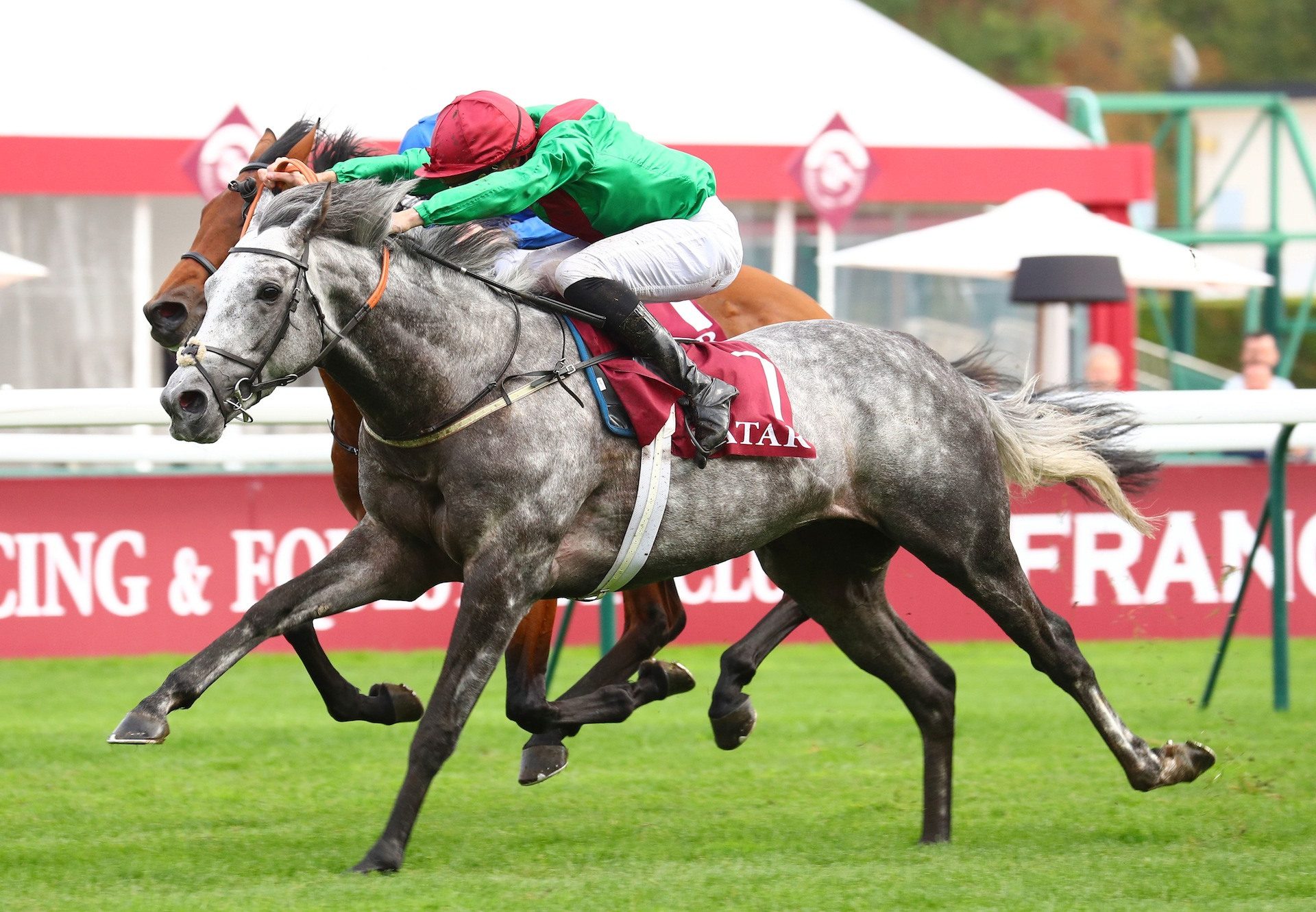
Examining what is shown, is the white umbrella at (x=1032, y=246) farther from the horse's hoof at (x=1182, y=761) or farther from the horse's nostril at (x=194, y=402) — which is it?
the horse's nostril at (x=194, y=402)

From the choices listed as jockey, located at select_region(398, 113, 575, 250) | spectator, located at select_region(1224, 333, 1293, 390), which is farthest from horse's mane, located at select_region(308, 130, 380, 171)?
spectator, located at select_region(1224, 333, 1293, 390)

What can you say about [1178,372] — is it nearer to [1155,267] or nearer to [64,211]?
[1155,267]

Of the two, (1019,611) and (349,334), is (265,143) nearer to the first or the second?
(349,334)

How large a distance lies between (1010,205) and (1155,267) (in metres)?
0.88

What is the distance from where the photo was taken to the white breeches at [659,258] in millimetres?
4535

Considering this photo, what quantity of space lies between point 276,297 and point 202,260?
1.05m

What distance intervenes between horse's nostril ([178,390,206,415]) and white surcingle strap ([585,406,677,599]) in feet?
3.58

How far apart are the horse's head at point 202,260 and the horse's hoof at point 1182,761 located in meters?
2.73

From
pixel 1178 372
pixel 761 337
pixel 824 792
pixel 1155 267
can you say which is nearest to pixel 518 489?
pixel 761 337

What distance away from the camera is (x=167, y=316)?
4.68 m

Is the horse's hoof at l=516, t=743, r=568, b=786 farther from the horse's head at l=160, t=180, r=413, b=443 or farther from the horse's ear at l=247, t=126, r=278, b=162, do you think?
the horse's ear at l=247, t=126, r=278, b=162

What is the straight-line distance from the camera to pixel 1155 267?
10117mm

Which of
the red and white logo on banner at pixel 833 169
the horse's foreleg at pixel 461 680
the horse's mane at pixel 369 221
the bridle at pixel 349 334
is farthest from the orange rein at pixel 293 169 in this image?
the red and white logo on banner at pixel 833 169

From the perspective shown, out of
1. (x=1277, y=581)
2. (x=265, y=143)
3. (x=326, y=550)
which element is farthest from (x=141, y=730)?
(x=1277, y=581)
